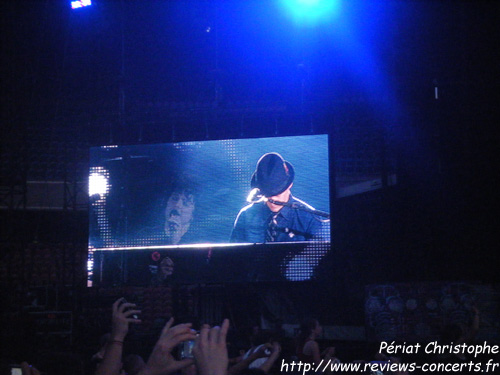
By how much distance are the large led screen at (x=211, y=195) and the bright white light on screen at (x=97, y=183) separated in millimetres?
15

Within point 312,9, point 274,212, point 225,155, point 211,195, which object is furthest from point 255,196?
point 312,9

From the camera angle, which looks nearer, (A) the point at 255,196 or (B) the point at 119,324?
(B) the point at 119,324

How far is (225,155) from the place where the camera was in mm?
9188

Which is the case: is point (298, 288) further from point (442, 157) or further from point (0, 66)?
point (0, 66)

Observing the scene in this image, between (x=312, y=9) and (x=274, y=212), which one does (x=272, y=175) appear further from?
(x=312, y=9)

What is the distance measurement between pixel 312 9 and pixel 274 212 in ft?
11.1

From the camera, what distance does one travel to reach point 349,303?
30.4ft

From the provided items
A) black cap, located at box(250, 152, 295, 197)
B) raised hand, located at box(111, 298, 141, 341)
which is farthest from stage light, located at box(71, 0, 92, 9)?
raised hand, located at box(111, 298, 141, 341)

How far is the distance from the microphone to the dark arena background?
90mm

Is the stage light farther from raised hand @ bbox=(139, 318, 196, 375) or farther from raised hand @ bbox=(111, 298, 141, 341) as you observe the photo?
raised hand @ bbox=(139, 318, 196, 375)

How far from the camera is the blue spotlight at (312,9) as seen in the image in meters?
9.63

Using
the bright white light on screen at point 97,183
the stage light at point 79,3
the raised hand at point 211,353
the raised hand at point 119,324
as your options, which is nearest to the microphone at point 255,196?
the bright white light on screen at point 97,183

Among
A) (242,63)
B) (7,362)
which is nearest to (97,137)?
(242,63)

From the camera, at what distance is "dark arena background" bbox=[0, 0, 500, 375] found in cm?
861
